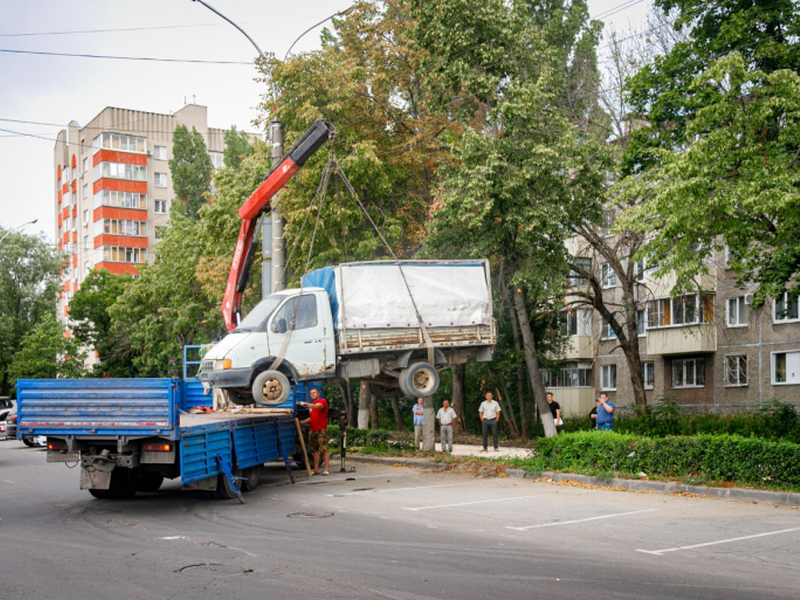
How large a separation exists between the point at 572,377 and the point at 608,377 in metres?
2.13

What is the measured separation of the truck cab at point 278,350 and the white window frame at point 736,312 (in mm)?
27009

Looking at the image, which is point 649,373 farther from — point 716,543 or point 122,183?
point 122,183

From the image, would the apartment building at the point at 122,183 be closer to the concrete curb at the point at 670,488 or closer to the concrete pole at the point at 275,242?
the concrete pole at the point at 275,242

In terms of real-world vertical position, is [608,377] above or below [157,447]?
above

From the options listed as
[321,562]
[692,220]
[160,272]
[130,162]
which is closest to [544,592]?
[321,562]

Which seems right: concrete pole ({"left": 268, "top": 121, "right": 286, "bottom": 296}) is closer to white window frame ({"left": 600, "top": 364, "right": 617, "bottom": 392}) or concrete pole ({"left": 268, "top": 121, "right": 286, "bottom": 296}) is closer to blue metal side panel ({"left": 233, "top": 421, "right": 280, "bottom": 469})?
blue metal side panel ({"left": 233, "top": 421, "right": 280, "bottom": 469})

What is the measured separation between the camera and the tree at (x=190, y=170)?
201 feet

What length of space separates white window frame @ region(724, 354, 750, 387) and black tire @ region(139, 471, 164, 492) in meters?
29.2

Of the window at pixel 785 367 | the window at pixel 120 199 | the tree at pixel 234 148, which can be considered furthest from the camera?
the window at pixel 120 199

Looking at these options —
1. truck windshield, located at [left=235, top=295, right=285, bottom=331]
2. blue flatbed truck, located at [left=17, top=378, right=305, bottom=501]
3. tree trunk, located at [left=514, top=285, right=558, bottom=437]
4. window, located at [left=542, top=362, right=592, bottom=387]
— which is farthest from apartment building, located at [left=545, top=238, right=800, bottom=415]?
blue flatbed truck, located at [left=17, top=378, right=305, bottom=501]

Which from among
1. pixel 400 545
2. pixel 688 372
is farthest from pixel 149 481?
pixel 688 372

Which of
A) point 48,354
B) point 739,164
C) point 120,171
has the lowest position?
point 48,354

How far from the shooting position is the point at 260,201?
18.9 meters

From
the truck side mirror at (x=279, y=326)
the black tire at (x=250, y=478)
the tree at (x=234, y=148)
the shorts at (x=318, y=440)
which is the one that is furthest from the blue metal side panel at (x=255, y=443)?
the tree at (x=234, y=148)
